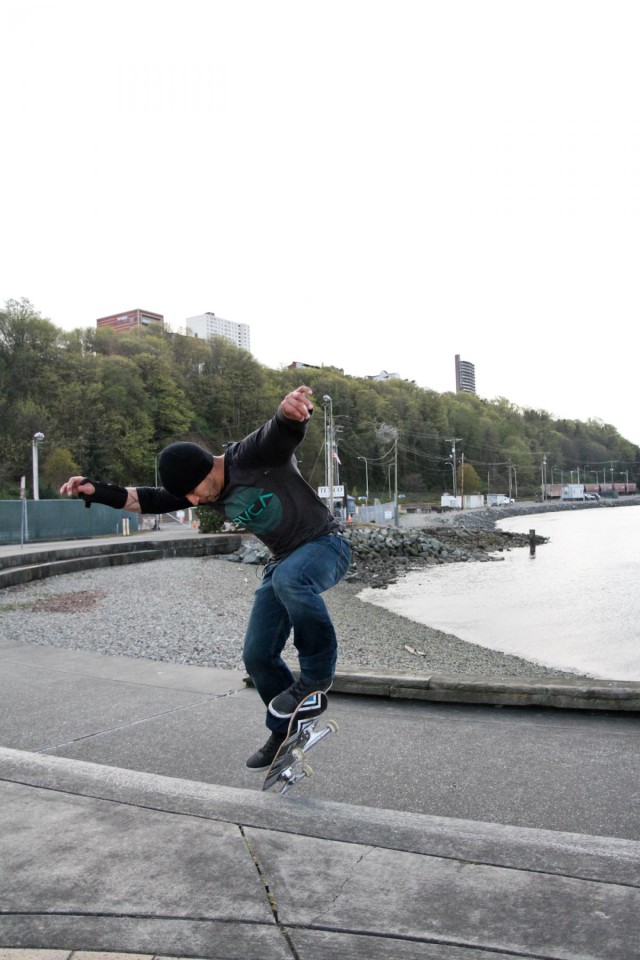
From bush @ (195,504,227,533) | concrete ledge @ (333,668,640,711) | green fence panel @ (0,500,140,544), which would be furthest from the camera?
bush @ (195,504,227,533)

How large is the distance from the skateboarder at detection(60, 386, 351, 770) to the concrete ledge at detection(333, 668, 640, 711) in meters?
1.87

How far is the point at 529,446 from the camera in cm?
18812

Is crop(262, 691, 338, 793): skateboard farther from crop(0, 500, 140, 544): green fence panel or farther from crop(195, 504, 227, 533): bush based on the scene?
crop(195, 504, 227, 533): bush

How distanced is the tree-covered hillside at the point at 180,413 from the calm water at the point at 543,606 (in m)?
21.7

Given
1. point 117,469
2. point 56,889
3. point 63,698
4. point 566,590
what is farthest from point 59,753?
point 117,469

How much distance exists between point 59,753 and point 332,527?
7.33ft

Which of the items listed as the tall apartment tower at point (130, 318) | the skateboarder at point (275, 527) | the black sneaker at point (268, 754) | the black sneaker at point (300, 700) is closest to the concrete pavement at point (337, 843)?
the black sneaker at point (268, 754)

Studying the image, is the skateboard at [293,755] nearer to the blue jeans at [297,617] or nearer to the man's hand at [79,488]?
the blue jeans at [297,617]

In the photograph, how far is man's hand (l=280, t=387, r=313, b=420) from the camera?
3305 mm

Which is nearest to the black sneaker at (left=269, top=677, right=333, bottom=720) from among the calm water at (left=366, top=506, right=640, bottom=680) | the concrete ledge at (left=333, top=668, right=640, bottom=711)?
the concrete ledge at (left=333, top=668, right=640, bottom=711)

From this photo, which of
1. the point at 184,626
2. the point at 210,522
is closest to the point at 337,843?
the point at 184,626

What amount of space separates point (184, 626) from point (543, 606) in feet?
45.3

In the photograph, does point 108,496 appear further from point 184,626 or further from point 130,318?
point 130,318

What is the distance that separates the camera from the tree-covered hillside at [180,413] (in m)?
71.9
